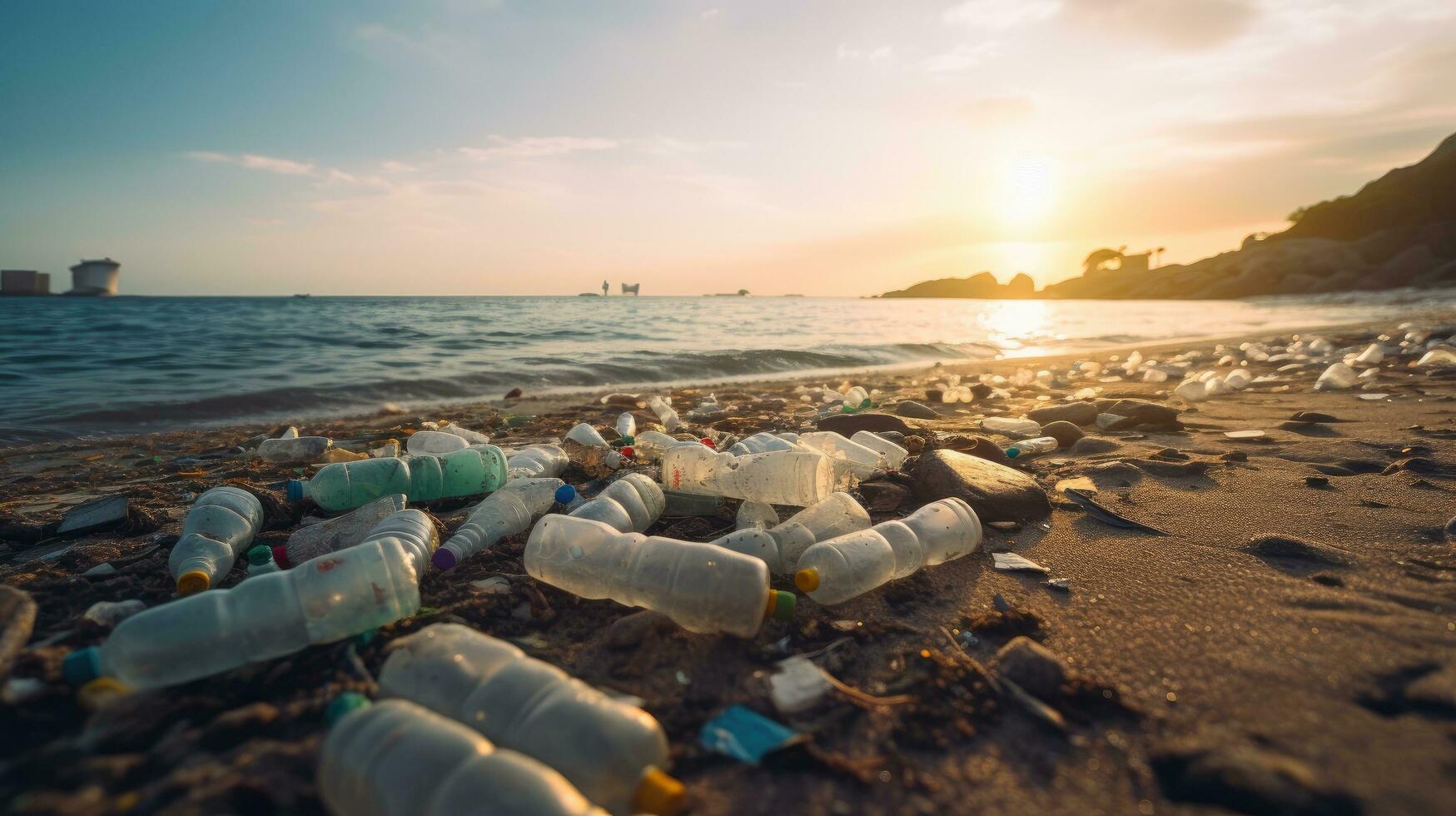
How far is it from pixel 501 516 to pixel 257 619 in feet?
3.23

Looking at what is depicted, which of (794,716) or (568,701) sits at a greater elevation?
(568,701)

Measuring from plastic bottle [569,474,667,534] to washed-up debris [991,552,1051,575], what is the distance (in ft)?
3.94

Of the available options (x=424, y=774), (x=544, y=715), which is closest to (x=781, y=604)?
(x=544, y=715)

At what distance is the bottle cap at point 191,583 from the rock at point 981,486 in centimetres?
239

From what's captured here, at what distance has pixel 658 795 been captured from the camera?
96 centimetres

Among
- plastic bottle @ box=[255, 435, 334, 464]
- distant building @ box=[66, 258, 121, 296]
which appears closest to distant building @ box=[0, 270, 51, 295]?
distant building @ box=[66, 258, 121, 296]

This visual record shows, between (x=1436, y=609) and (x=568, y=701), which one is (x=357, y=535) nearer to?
(x=568, y=701)

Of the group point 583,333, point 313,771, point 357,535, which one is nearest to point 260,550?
point 357,535

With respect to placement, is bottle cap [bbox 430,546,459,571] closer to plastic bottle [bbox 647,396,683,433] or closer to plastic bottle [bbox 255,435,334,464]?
→ plastic bottle [bbox 255,435,334,464]

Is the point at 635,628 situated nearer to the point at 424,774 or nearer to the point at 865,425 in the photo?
the point at 424,774

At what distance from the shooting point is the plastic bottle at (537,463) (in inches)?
123

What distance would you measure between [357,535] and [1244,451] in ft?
13.4

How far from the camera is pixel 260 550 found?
1.96 meters

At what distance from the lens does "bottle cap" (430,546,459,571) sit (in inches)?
78.4
